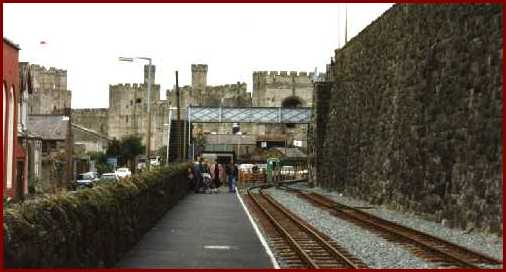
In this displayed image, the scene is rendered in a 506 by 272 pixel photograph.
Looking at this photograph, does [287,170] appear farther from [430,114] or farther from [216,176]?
[430,114]

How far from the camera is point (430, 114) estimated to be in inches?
991

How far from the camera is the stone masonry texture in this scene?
20.2m

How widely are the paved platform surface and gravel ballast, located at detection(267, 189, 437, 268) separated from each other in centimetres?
178

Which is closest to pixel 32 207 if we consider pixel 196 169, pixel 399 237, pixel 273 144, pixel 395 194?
pixel 399 237

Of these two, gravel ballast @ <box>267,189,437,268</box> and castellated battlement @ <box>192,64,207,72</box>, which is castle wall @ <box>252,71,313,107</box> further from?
gravel ballast @ <box>267,189,437,268</box>

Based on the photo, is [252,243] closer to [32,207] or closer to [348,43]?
[32,207]

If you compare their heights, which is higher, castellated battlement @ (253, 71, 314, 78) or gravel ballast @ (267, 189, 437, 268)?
castellated battlement @ (253, 71, 314, 78)

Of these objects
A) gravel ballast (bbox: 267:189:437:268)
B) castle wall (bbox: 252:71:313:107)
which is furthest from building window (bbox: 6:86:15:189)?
castle wall (bbox: 252:71:313:107)

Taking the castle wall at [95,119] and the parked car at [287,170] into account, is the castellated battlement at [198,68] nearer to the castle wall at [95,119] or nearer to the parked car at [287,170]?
the castle wall at [95,119]

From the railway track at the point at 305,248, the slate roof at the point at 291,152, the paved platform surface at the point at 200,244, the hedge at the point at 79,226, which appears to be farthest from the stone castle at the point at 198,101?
the hedge at the point at 79,226

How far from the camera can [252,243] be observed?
665 inches

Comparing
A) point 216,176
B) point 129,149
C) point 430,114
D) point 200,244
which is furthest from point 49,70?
point 200,244

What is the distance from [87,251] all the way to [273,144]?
96125 mm

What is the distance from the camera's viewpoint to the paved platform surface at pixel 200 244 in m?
13.7
